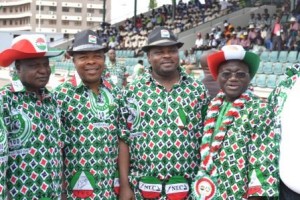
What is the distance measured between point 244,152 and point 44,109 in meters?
1.34

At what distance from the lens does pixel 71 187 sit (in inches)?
166

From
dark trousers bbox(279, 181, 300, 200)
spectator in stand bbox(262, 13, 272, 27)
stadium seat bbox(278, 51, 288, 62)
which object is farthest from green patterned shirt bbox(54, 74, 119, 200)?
spectator in stand bbox(262, 13, 272, 27)

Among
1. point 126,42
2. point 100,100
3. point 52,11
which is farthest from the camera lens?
point 52,11

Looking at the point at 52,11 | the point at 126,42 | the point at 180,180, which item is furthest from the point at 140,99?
the point at 52,11

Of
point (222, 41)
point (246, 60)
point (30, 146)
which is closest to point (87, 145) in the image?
point (30, 146)

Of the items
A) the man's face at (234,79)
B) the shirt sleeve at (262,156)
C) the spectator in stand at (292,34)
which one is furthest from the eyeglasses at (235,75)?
the spectator in stand at (292,34)

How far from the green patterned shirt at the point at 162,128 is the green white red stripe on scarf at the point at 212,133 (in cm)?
27

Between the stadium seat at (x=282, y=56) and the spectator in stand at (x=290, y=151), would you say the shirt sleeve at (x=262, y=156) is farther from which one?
the stadium seat at (x=282, y=56)

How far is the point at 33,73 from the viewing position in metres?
3.90

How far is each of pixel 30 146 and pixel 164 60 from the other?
1.16 m

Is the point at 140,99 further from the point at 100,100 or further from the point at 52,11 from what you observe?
the point at 52,11

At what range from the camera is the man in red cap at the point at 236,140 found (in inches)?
142

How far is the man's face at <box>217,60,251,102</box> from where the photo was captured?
153 inches

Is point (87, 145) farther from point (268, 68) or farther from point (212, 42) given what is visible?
point (212, 42)
